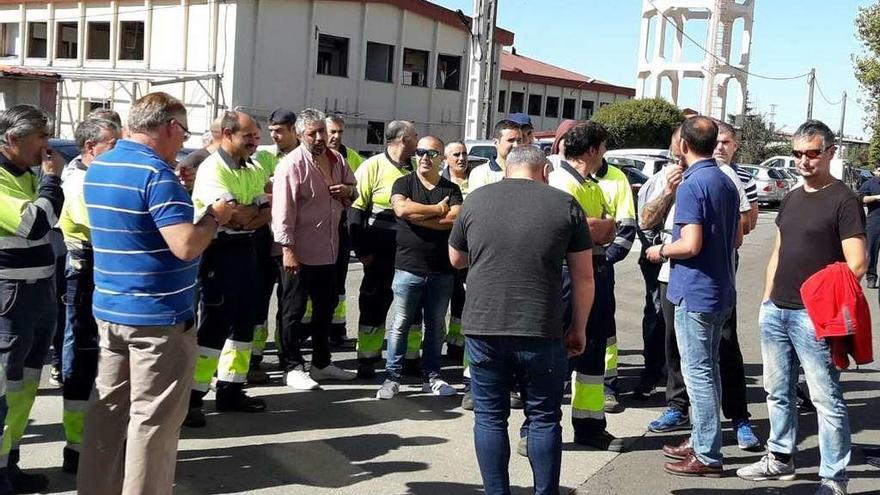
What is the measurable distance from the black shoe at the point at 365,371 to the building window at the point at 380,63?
26037mm

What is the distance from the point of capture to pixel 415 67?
33.9 meters

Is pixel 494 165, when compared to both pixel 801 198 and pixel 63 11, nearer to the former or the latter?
pixel 801 198

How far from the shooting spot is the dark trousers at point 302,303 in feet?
21.7

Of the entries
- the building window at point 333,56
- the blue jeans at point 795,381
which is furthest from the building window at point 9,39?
the blue jeans at point 795,381

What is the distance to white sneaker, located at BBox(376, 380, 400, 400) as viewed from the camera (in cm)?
659

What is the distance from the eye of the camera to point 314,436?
577cm

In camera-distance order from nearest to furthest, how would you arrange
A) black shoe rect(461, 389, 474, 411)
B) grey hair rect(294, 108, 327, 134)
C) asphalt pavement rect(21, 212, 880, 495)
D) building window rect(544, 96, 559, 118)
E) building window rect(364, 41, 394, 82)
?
asphalt pavement rect(21, 212, 880, 495), black shoe rect(461, 389, 474, 411), grey hair rect(294, 108, 327, 134), building window rect(364, 41, 394, 82), building window rect(544, 96, 559, 118)

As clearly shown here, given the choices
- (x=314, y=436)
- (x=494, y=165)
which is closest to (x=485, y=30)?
(x=494, y=165)

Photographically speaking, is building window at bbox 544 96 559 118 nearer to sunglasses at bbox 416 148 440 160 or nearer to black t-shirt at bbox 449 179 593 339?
sunglasses at bbox 416 148 440 160

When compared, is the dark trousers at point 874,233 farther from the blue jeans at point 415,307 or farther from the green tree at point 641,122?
the green tree at point 641,122

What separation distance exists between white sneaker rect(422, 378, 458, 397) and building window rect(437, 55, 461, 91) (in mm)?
28854

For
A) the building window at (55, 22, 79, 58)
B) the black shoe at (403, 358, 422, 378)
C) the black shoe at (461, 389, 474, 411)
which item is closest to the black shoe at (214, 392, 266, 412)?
the black shoe at (461, 389, 474, 411)

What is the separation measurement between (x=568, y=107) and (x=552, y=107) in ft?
4.56

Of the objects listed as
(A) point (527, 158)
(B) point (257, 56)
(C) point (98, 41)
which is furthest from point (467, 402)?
(C) point (98, 41)
